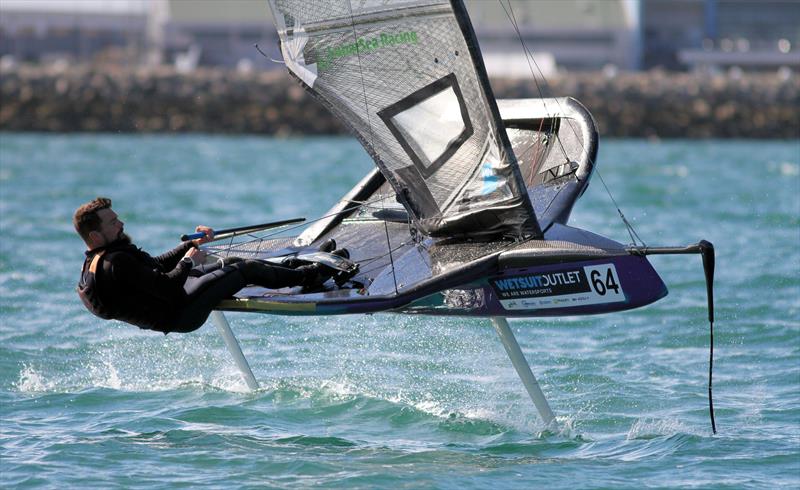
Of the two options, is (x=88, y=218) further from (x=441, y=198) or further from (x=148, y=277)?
(x=441, y=198)

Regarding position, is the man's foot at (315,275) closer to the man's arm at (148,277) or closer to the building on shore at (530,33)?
the man's arm at (148,277)

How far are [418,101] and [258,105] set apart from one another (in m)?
24.7

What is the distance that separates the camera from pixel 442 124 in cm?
629

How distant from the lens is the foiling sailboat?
5.57 meters

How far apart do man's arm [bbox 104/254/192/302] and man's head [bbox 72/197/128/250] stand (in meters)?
0.12

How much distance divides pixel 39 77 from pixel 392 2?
86.9 feet

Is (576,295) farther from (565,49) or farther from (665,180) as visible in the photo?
(565,49)

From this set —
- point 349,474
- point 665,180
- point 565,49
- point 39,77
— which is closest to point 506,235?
point 349,474

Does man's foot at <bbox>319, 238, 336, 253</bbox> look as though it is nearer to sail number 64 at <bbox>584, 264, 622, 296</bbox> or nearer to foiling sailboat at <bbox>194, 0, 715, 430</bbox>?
foiling sailboat at <bbox>194, 0, 715, 430</bbox>

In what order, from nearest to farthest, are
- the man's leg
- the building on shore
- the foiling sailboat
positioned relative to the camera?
the foiling sailboat
the man's leg
the building on shore

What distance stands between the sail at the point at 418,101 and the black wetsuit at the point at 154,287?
3.30 ft

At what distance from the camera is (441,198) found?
6305 millimetres

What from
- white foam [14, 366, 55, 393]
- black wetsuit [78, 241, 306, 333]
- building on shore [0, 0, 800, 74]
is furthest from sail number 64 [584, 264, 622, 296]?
building on shore [0, 0, 800, 74]

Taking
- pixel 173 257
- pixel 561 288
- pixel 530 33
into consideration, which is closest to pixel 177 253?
pixel 173 257
